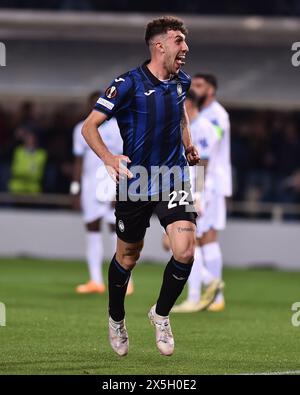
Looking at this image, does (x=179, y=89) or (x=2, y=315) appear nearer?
(x=179, y=89)

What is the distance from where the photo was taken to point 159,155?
925 centimetres

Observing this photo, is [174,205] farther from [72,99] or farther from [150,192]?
[72,99]

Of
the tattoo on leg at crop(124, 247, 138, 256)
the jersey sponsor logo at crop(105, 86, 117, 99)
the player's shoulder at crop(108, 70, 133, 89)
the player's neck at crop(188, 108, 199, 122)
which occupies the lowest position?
the tattoo on leg at crop(124, 247, 138, 256)

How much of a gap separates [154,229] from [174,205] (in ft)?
37.4

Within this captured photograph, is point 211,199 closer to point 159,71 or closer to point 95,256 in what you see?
point 95,256

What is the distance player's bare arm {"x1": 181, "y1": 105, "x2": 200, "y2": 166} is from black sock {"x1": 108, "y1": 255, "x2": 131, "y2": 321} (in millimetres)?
960

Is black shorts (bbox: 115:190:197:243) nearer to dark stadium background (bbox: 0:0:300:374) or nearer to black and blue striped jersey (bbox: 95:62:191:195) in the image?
black and blue striped jersey (bbox: 95:62:191:195)

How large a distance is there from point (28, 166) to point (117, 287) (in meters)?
11.9

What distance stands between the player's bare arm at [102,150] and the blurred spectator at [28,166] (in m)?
12.1

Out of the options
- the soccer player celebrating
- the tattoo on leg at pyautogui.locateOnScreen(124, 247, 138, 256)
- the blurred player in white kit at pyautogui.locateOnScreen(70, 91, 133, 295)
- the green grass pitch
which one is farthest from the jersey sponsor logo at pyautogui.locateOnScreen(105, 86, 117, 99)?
the blurred player in white kit at pyautogui.locateOnScreen(70, 91, 133, 295)

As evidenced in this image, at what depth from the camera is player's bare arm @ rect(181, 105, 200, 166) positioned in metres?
9.52

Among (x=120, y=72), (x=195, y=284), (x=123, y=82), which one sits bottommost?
(x=195, y=284)

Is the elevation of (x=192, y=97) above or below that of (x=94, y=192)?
above

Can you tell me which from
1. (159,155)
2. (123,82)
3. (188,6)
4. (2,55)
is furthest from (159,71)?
(2,55)
